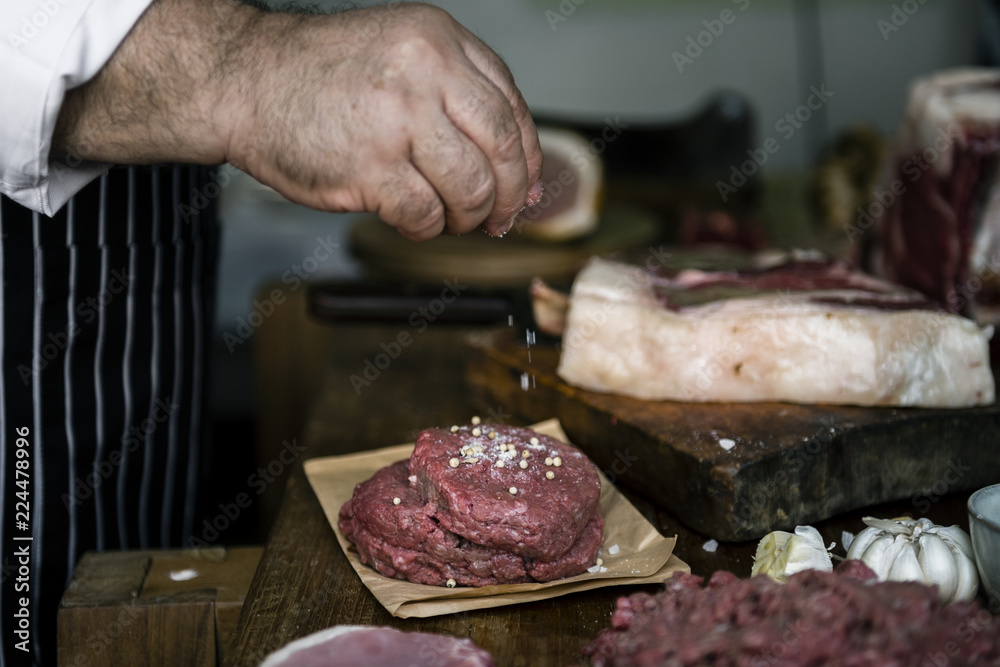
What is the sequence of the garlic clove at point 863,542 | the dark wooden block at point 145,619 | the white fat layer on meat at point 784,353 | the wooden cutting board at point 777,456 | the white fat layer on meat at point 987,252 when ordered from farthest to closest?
the white fat layer on meat at point 987,252 < the white fat layer on meat at point 784,353 < the wooden cutting board at point 777,456 < the dark wooden block at point 145,619 < the garlic clove at point 863,542

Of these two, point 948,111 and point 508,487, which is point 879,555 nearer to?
point 508,487

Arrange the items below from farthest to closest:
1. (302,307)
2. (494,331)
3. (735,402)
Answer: (302,307)
(494,331)
(735,402)

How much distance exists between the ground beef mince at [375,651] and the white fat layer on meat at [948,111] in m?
1.88

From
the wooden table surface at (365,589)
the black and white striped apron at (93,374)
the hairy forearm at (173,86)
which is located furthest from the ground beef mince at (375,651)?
the black and white striped apron at (93,374)

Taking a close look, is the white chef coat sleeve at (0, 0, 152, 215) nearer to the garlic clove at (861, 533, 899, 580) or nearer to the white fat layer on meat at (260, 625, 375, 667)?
the white fat layer on meat at (260, 625, 375, 667)

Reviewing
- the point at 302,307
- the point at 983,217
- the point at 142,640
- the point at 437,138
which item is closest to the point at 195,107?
the point at 437,138

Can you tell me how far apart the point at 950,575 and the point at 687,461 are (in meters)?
0.48

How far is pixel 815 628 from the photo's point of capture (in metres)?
1.08

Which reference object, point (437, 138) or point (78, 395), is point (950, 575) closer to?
point (437, 138)

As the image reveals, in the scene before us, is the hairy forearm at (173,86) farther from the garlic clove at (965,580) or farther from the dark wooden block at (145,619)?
the garlic clove at (965,580)

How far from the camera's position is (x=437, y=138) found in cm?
131

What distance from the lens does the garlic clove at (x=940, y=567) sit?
1.37 metres

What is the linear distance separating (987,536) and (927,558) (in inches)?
4.2

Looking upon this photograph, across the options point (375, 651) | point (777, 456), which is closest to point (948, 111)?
point (777, 456)
